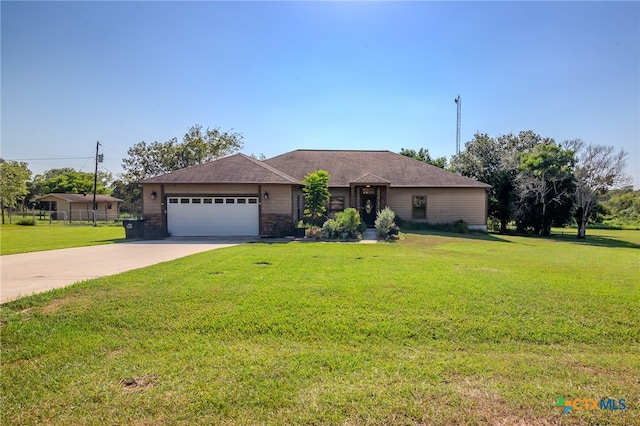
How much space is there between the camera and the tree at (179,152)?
3822cm

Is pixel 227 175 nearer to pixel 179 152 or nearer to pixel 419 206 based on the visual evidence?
pixel 419 206

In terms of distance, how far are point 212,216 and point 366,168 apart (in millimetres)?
10603

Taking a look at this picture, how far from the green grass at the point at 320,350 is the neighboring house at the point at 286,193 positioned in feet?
33.4

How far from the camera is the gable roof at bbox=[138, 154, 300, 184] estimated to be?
1697cm

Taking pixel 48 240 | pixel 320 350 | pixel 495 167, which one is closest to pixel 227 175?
pixel 48 240

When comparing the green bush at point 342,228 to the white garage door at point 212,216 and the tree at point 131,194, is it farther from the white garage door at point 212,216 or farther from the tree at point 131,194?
the tree at point 131,194

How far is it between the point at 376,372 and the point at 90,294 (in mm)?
5115

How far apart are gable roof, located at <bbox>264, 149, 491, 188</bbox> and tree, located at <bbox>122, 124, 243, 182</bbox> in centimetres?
1744

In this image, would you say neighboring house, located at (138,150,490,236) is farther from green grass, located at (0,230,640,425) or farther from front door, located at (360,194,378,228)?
green grass, located at (0,230,640,425)

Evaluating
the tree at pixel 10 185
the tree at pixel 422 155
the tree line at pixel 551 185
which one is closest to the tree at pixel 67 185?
the tree at pixel 10 185

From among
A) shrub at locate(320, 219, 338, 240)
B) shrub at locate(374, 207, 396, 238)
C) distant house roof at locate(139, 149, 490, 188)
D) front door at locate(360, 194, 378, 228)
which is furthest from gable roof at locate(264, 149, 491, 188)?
shrub at locate(320, 219, 338, 240)

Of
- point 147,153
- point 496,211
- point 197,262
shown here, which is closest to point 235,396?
point 197,262

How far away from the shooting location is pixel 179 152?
3806cm

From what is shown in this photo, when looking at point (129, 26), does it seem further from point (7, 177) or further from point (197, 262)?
point (7, 177)
